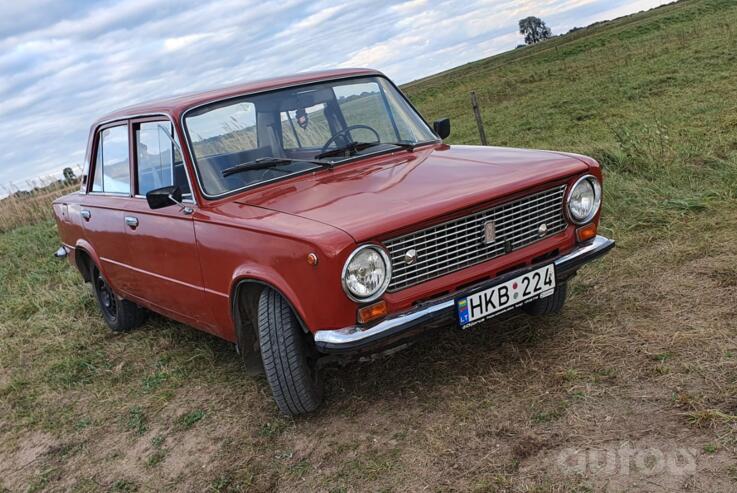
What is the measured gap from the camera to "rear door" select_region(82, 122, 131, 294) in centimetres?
492

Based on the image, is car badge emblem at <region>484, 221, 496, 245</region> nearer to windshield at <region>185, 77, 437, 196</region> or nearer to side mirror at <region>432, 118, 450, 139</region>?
windshield at <region>185, 77, 437, 196</region>

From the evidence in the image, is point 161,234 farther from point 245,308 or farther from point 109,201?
point 109,201

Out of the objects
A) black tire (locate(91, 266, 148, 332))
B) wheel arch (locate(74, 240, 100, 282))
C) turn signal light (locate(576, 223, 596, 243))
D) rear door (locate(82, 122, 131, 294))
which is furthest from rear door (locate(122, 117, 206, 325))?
turn signal light (locate(576, 223, 596, 243))

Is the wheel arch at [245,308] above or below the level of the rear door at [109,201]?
below

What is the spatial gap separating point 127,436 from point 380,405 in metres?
1.53

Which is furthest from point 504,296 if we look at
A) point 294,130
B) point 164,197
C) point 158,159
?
point 158,159

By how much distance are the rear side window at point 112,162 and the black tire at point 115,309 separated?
0.81 m

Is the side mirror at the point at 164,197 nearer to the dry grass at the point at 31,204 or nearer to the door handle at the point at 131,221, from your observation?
the door handle at the point at 131,221

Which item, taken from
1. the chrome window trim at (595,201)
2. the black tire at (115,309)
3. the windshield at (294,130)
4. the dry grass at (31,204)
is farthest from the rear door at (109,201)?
the dry grass at (31,204)

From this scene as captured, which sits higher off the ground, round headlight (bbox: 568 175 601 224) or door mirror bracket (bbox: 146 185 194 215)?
door mirror bracket (bbox: 146 185 194 215)

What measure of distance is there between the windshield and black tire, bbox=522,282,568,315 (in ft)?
4.14

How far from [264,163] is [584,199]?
70.9 inches

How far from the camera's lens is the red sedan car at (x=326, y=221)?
124 inches

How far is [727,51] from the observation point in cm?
1570
